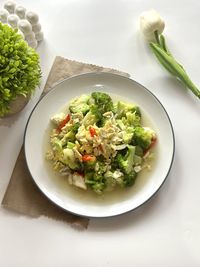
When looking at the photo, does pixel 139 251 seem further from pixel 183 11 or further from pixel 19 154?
pixel 183 11

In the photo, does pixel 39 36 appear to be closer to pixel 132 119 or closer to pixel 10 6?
pixel 10 6

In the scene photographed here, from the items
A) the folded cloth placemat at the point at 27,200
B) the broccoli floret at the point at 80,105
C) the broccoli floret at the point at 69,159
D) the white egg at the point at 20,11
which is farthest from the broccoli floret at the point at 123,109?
the white egg at the point at 20,11

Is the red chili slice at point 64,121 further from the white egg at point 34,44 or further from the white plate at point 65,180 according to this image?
the white egg at point 34,44

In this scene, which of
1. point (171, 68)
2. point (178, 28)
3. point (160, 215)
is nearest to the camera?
point (160, 215)

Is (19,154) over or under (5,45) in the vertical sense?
under

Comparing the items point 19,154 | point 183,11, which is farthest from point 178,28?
point 19,154

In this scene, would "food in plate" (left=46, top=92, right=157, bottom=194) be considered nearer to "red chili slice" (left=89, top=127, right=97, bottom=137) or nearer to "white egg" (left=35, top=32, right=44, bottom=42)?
"red chili slice" (left=89, top=127, right=97, bottom=137)
